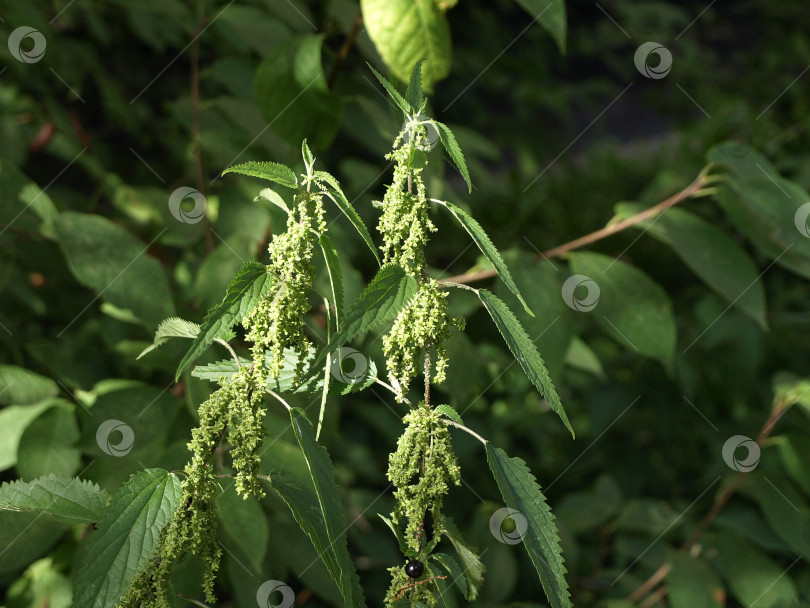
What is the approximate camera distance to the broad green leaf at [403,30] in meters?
0.94

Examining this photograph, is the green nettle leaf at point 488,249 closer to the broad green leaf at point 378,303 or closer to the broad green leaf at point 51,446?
the broad green leaf at point 378,303

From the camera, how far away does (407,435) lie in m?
0.53

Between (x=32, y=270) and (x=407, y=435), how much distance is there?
1.23m

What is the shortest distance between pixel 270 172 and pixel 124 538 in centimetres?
28

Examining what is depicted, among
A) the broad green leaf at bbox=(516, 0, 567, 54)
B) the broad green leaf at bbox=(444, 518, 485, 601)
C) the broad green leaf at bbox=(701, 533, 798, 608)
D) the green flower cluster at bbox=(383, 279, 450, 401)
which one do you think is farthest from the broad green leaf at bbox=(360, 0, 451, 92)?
the broad green leaf at bbox=(701, 533, 798, 608)

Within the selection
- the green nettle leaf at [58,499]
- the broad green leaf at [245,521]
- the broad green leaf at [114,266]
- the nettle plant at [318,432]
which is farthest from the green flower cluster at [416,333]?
the broad green leaf at [114,266]

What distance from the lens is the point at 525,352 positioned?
0.53m

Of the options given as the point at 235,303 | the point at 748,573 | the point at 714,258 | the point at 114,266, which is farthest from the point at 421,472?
the point at 748,573

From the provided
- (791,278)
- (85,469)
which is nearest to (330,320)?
(85,469)

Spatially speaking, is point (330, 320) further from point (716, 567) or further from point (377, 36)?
point (716, 567)

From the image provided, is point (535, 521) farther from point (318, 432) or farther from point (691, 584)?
point (691, 584)

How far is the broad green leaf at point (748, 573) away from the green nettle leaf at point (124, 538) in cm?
127

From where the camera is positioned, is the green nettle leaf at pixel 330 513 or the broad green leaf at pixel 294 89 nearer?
the green nettle leaf at pixel 330 513

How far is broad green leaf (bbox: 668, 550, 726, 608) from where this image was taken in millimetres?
1412
